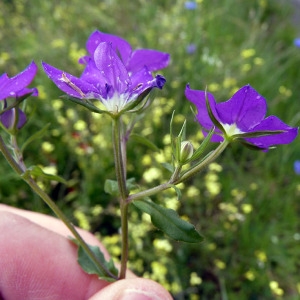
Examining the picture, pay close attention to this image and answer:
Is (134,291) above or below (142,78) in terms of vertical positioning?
below

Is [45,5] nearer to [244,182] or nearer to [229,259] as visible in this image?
[244,182]

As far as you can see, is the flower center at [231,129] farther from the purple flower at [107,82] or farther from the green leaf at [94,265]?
the green leaf at [94,265]

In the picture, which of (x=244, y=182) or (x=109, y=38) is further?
(x=244, y=182)

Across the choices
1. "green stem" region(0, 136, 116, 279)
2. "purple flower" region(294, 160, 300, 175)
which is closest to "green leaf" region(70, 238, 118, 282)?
"green stem" region(0, 136, 116, 279)

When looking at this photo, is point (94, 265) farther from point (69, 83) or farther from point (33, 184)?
point (69, 83)

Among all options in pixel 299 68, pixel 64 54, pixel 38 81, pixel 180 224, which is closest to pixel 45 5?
pixel 64 54

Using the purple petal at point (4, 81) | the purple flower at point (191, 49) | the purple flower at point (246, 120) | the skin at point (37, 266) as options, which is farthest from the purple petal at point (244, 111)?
the purple flower at point (191, 49)

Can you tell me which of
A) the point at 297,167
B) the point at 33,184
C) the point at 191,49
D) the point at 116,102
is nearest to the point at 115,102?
the point at 116,102
